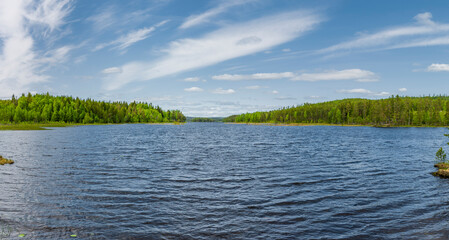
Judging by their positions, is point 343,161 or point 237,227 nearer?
point 237,227

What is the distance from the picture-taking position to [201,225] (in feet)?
50.9

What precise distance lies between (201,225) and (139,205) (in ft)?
19.0

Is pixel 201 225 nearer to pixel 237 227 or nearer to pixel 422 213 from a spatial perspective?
pixel 237 227

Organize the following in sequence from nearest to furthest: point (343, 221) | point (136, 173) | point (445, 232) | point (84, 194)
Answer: point (445, 232)
point (343, 221)
point (84, 194)
point (136, 173)

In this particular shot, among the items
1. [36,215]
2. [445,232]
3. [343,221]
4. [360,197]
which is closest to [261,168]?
[360,197]

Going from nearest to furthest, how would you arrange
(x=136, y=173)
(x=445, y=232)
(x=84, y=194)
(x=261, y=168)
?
(x=445, y=232), (x=84, y=194), (x=136, y=173), (x=261, y=168)

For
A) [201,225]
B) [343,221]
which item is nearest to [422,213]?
[343,221]

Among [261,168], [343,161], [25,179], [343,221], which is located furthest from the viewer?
[343,161]

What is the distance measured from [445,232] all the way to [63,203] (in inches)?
909

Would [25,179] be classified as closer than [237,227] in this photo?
No

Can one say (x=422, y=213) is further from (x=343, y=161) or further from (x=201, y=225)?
(x=343, y=161)

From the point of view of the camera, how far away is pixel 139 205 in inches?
755

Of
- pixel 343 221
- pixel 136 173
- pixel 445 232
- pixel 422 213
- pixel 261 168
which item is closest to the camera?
pixel 445 232

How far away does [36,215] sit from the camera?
54.6 ft
